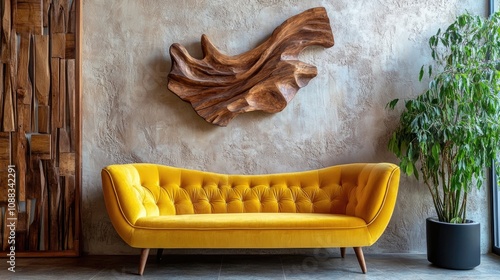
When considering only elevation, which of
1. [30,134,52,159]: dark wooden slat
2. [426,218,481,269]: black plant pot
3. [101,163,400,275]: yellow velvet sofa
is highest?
[30,134,52,159]: dark wooden slat

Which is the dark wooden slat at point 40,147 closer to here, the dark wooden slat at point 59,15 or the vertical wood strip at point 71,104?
the vertical wood strip at point 71,104

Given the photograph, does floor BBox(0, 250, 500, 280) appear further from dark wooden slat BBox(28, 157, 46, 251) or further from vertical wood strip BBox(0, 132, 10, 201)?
vertical wood strip BBox(0, 132, 10, 201)

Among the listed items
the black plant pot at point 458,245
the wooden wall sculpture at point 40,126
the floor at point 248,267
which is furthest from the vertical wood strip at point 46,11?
the black plant pot at point 458,245

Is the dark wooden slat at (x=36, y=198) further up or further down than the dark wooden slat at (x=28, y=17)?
further down

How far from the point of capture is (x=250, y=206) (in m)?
3.36

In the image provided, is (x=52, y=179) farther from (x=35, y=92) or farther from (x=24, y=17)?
(x=24, y=17)

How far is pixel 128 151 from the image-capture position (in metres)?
3.62

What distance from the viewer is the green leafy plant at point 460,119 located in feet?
9.64

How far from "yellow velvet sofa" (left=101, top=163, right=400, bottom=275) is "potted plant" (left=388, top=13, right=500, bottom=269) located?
16.6 inches

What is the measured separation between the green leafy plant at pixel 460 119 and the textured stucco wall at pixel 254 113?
1.26ft

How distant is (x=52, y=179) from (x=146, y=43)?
1.39 m

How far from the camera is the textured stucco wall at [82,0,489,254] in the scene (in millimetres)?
3611

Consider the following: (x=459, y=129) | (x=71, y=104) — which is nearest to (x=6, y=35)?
(x=71, y=104)

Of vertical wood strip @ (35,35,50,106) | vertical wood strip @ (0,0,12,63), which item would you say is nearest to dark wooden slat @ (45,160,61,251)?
vertical wood strip @ (35,35,50,106)
